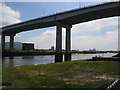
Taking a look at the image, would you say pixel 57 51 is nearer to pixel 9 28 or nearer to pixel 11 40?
pixel 9 28

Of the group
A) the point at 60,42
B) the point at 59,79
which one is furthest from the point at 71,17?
the point at 59,79

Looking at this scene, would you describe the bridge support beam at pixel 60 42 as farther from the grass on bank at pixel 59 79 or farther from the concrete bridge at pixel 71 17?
the grass on bank at pixel 59 79

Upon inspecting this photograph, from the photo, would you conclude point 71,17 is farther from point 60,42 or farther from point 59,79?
point 59,79

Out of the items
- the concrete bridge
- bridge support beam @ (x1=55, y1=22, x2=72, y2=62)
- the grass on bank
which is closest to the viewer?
the grass on bank

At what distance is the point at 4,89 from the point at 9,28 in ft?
252

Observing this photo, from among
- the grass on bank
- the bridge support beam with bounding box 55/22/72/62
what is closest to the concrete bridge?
the bridge support beam with bounding box 55/22/72/62

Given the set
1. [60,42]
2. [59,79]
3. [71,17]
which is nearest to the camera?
[59,79]

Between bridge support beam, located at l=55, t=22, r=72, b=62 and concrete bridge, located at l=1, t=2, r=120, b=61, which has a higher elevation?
concrete bridge, located at l=1, t=2, r=120, b=61

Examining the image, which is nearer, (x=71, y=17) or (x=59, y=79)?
(x=59, y=79)

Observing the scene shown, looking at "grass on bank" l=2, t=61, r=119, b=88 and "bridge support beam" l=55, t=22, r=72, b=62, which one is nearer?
"grass on bank" l=2, t=61, r=119, b=88

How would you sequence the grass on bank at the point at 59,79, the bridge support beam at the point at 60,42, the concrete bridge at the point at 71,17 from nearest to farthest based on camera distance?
1. the grass on bank at the point at 59,79
2. the concrete bridge at the point at 71,17
3. the bridge support beam at the point at 60,42

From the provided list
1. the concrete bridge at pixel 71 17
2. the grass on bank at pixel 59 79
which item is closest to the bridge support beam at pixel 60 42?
the concrete bridge at pixel 71 17

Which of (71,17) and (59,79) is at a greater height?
(71,17)

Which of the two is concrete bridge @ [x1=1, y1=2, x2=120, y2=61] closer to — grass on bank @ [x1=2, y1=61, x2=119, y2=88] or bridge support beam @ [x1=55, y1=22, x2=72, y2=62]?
bridge support beam @ [x1=55, y1=22, x2=72, y2=62]
